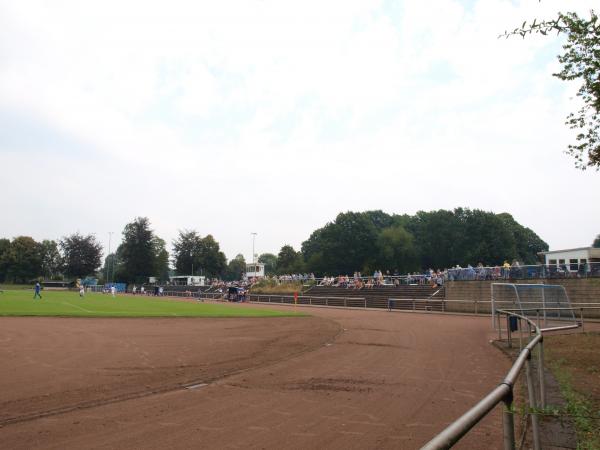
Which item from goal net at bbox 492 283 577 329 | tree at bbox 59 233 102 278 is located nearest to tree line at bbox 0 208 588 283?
tree at bbox 59 233 102 278

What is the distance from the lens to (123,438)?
5.40 m

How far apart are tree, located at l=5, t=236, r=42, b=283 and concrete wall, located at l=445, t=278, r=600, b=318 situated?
105197 millimetres

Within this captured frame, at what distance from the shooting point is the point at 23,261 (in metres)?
108

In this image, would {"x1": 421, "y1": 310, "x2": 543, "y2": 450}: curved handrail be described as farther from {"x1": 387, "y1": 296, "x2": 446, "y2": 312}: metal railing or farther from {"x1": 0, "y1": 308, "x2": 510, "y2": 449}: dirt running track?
{"x1": 387, "y1": 296, "x2": 446, "y2": 312}: metal railing

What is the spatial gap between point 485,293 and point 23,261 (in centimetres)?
10900

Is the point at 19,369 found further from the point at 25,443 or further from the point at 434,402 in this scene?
the point at 434,402

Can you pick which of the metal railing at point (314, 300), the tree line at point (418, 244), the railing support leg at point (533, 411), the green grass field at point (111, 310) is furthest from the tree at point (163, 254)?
the railing support leg at point (533, 411)

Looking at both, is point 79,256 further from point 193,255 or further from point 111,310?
point 111,310

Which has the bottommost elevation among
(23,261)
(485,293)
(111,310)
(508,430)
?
(111,310)

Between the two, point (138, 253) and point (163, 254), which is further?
point (163, 254)

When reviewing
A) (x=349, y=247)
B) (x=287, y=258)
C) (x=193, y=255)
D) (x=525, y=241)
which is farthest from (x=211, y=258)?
(x=525, y=241)

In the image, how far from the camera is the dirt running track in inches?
219

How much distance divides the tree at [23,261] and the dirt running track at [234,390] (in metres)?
109

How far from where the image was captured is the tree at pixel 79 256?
305 ft
